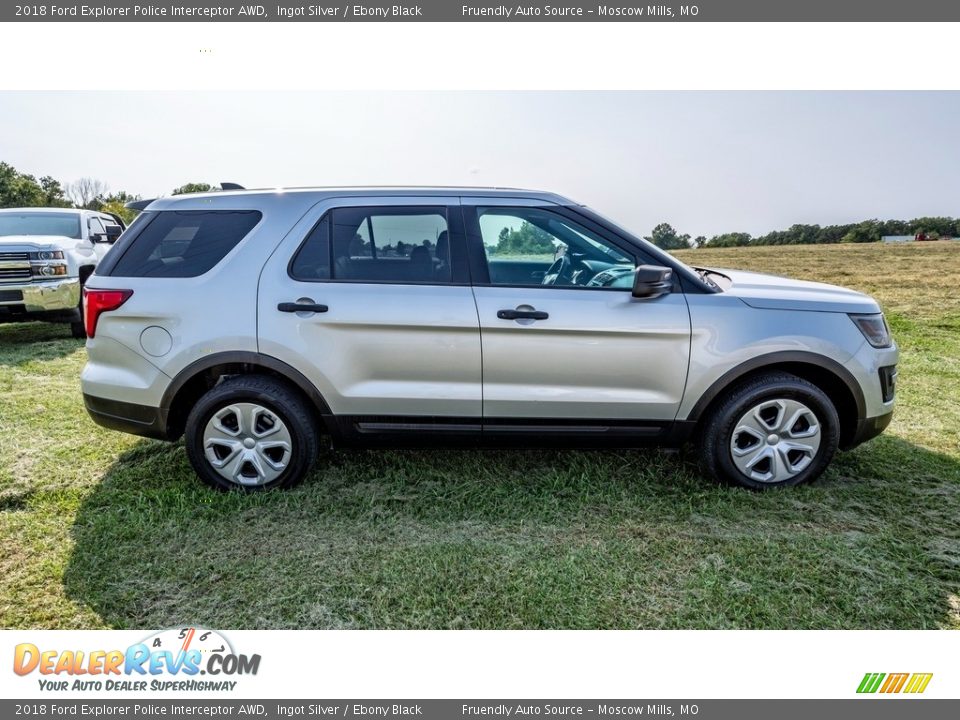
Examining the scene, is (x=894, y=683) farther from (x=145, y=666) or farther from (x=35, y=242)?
(x=35, y=242)

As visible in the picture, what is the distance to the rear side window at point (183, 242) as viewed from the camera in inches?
137

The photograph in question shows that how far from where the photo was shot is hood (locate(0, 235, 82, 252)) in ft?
25.6

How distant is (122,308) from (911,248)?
27.9 meters

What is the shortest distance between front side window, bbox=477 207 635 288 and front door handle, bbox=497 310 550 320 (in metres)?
0.19

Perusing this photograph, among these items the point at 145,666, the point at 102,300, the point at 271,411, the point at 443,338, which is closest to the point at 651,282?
the point at 443,338

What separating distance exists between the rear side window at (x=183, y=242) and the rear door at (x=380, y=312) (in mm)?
313

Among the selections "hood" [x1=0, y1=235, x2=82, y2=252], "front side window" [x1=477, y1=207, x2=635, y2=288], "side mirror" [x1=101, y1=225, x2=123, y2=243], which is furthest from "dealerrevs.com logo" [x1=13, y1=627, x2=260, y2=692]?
"side mirror" [x1=101, y1=225, x2=123, y2=243]

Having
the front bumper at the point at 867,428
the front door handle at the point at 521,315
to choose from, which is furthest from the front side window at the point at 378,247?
the front bumper at the point at 867,428

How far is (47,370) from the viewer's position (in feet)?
21.8

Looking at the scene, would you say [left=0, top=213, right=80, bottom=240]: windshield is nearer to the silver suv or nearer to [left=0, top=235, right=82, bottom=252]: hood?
[left=0, top=235, right=82, bottom=252]: hood

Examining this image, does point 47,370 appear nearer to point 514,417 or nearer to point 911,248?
point 514,417

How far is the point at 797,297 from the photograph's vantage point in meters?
3.56

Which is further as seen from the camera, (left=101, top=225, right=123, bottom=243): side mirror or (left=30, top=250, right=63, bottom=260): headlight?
(left=101, top=225, right=123, bottom=243): side mirror

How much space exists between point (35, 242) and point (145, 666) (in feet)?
24.8
